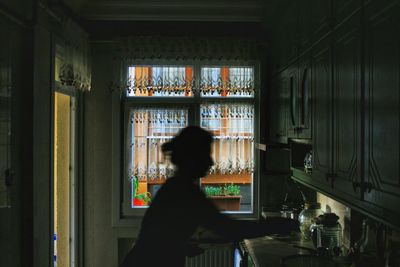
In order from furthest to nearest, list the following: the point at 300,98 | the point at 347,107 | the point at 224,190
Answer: the point at 224,190 → the point at 300,98 → the point at 347,107

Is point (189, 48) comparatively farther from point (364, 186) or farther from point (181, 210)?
point (364, 186)

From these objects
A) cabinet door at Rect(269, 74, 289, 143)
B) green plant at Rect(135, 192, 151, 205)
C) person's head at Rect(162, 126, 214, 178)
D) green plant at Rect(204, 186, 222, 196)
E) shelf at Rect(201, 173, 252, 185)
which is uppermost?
cabinet door at Rect(269, 74, 289, 143)

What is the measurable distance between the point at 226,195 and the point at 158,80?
4.22 feet

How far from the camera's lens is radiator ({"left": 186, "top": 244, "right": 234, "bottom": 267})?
4004 millimetres

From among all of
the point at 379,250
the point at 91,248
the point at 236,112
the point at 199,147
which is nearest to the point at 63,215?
the point at 91,248

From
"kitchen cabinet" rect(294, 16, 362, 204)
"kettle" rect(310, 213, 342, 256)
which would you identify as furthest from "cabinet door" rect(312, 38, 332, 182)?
"kettle" rect(310, 213, 342, 256)

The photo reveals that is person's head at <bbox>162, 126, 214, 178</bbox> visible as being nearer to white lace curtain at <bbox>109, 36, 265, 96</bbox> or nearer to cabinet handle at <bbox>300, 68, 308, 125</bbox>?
cabinet handle at <bbox>300, 68, 308, 125</bbox>

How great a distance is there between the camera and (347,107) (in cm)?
180

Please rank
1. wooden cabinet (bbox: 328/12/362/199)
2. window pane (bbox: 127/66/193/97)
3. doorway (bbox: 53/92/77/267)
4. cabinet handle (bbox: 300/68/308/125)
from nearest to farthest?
wooden cabinet (bbox: 328/12/362/199), cabinet handle (bbox: 300/68/308/125), doorway (bbox: 53/92/77/267), window pane (bbox: 127/66/193/97)

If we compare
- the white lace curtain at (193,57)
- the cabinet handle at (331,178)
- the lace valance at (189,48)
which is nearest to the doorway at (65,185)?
the white lace curtain at (193,57)

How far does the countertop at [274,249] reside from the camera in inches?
110

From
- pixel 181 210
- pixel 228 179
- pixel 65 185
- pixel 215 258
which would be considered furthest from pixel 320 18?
pixel 65 185

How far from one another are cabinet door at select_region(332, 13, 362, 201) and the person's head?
0.57m

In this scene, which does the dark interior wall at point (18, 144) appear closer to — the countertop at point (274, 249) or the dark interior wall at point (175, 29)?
the dark interior wall at point (175, 29)
